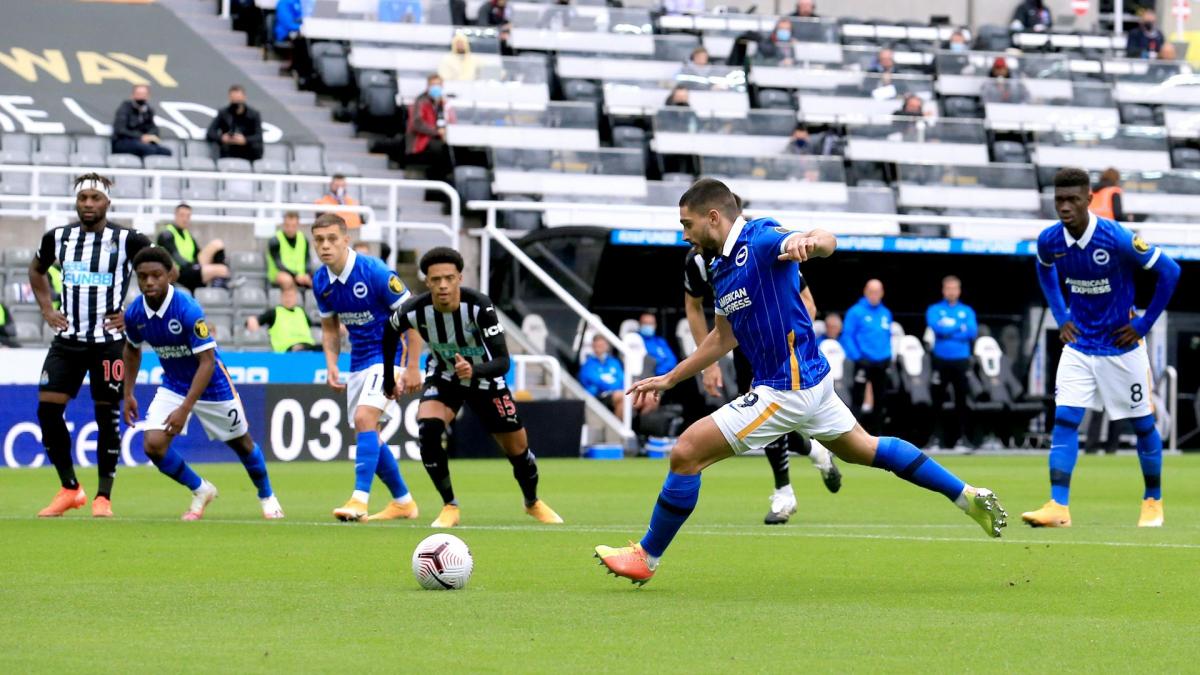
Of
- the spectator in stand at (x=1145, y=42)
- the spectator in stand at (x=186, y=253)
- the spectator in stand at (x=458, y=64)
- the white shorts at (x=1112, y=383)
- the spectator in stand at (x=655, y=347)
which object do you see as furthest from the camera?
the spectator in stand at (x=1145, y=42)

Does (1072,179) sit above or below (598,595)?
above

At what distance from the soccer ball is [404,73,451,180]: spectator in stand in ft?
60.1

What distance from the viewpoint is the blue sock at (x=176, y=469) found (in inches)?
490

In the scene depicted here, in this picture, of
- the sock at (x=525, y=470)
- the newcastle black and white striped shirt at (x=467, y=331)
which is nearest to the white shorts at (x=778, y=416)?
the newcastle black and white striped shirt at (x=467, y=331)

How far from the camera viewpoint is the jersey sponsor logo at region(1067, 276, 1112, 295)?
11742mm

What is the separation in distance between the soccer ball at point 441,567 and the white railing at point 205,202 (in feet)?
46.1

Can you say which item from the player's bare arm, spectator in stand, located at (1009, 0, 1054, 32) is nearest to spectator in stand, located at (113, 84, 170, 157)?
the player's bare arm

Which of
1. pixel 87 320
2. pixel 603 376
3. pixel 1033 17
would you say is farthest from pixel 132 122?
pixel 1033 17

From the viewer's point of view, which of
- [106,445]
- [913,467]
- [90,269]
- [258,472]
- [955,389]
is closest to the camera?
[913,467]

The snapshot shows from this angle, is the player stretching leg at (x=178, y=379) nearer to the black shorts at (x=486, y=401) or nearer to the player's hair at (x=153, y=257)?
the player's hair at (x=153, y=257)

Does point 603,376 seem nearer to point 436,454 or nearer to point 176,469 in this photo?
point 176,469

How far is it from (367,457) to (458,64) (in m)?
15.7

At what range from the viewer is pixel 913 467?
8.53 meters

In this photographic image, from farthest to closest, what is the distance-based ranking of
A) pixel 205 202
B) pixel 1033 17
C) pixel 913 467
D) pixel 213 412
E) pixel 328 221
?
pixel 1033 17 → pixel 205 202 → pixel 213 412 → pixel 328 221 → pixel 913 467
